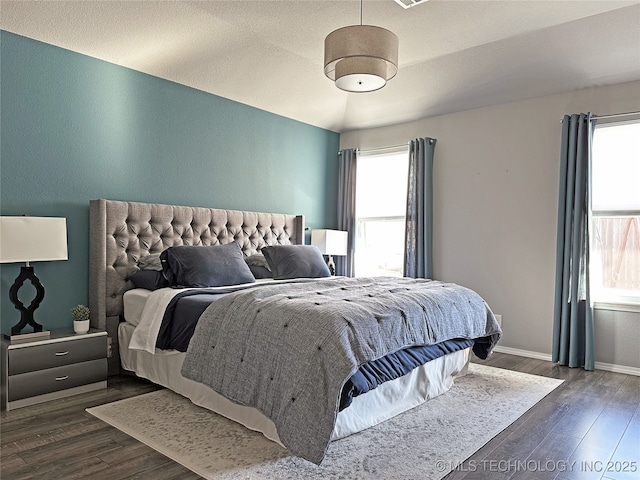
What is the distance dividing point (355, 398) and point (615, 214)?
127 inches

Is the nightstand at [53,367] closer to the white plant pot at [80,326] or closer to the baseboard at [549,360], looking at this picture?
the white plant pot at [80,326]

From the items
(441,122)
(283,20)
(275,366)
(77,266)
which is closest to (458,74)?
(441,122)

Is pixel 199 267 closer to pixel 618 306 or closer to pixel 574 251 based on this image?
pixel 574 251

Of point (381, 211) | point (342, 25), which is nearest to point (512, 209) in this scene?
point (381, 211)

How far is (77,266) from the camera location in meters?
3.80

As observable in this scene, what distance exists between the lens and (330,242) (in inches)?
224

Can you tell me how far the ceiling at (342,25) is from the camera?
11.9 ft

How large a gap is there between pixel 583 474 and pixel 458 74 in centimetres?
376

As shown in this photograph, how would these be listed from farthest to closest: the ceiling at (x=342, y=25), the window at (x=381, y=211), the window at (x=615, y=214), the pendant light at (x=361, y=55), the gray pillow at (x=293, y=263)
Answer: the window at (x=381, y=211) → the gray pillow at (x=293, y=263) → the window at (x=615, y=214) → the ceiling at (x=342, y=25) → the pendant light at (x=361, y=55)

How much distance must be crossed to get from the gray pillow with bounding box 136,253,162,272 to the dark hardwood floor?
0.96m

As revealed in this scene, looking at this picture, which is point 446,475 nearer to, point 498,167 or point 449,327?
point 449,327

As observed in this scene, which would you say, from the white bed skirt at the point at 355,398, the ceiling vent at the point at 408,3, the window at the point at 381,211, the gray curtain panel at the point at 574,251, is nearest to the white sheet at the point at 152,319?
the white bed skirt at the point at 355,398

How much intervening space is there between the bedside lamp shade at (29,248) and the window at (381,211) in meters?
3.74

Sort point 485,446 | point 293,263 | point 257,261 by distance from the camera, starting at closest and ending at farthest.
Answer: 1. point 485,446
2. point 293,263
3. point 257,261
